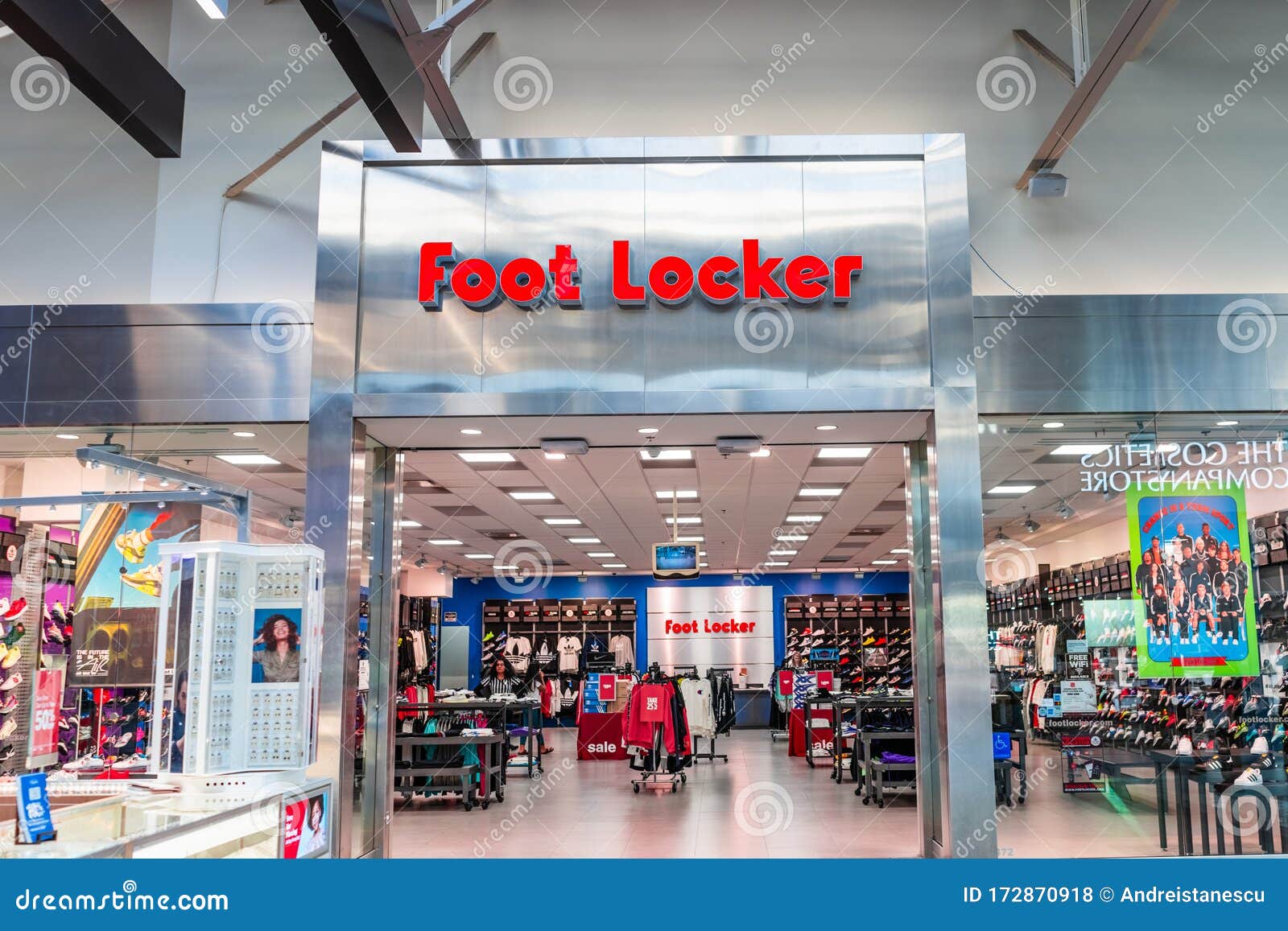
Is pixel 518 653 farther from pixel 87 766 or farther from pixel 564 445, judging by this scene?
pixel 564 445

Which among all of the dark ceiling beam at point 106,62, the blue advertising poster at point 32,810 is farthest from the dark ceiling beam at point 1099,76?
the blue advertising poster at point 32,810

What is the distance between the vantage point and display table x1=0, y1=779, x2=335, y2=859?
10.2ft

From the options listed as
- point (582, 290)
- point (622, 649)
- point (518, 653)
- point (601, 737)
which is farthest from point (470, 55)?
point (518, 653)

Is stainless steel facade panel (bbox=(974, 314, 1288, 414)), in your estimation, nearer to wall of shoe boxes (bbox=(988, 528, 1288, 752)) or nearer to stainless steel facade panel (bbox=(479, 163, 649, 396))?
wall of shoe boxes (bbox=(988, 528, 1288, 752))

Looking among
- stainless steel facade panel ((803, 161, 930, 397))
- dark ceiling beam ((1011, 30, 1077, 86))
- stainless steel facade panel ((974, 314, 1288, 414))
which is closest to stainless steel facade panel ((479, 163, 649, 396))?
stainless steel facade panel ((803, 161, 930, 397))

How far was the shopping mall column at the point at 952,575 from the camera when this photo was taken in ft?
19.1

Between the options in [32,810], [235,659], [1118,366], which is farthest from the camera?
[1118,366]

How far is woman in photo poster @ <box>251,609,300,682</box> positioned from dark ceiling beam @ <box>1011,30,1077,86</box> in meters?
6.65

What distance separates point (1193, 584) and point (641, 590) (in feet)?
56.0

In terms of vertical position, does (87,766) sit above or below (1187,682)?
below

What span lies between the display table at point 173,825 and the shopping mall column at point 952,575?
11.9ft

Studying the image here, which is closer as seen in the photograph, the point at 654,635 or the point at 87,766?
the point at 87,766

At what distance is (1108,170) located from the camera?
7371 millimetres

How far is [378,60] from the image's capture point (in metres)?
5.04
